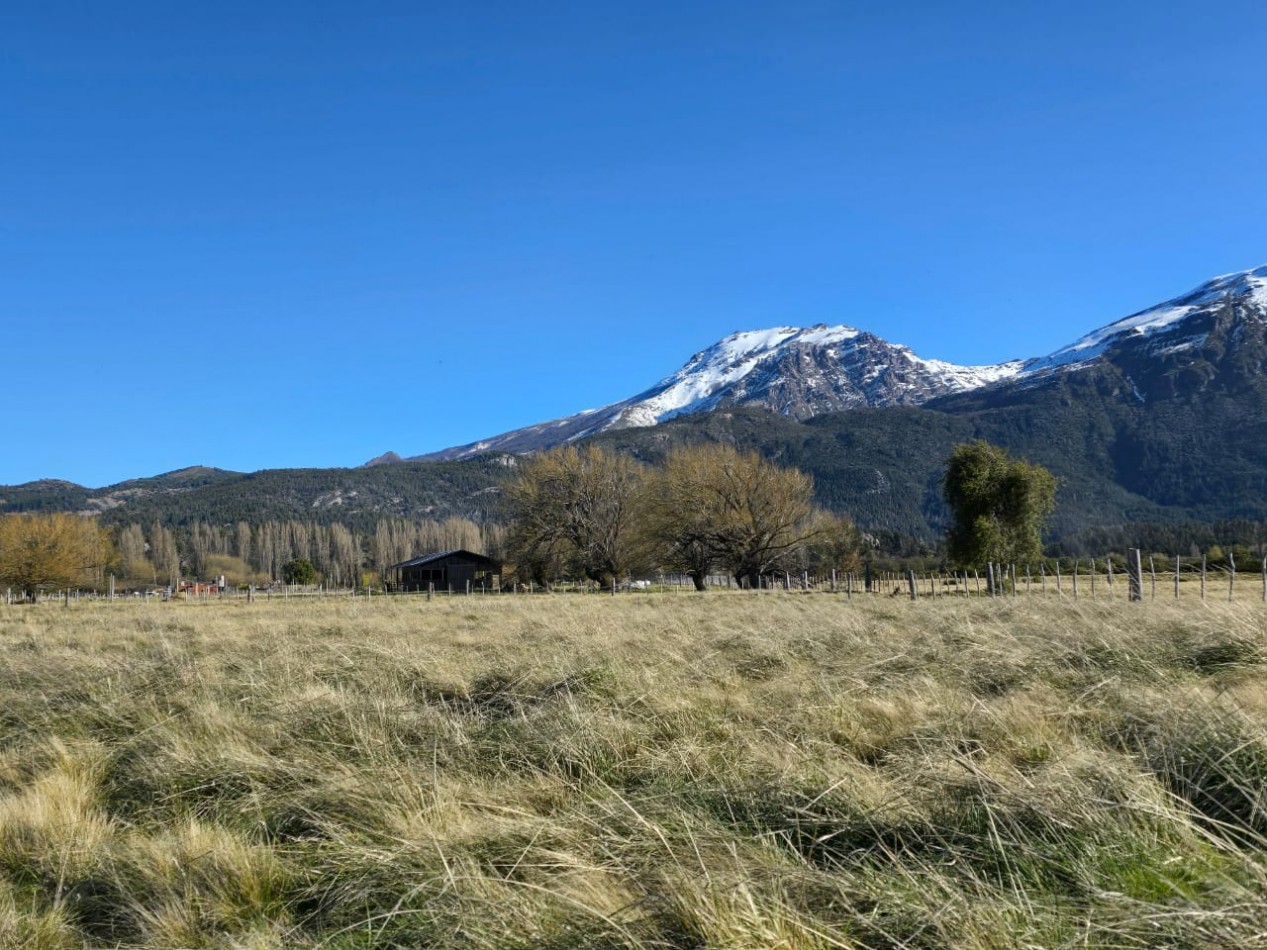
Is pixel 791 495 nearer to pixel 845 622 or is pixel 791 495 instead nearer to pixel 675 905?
pixel 845 622

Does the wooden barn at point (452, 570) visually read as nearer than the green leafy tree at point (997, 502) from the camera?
No

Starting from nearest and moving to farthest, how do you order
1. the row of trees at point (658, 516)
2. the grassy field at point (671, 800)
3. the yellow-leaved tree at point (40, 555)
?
the grassy field at point (671, 800), the row of trees at point (658, 516), the yellow-leaved tree at point (40, 555)

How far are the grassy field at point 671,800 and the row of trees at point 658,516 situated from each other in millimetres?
46463

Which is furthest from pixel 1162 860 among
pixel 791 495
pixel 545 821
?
pixel 791 495

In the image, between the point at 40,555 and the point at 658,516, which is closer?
the point at 658,516

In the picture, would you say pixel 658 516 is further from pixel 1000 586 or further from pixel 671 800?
pixel 671 800

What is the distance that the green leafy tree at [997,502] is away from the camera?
4950 centimetres

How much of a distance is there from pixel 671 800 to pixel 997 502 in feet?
165

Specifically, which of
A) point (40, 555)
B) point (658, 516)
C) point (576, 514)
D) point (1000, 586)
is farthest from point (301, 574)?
point (1000, 586)

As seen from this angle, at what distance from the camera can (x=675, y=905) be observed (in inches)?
114

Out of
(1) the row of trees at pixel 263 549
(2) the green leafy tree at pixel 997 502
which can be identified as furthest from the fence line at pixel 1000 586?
(1) the row of trees at pixel 263 549

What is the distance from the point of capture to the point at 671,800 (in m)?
4.18

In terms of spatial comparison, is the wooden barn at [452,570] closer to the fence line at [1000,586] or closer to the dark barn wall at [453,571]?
the dark barn wall at [453,571]

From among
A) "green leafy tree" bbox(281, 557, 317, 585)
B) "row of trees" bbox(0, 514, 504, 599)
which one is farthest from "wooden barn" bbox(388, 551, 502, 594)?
"green leafy tree" bbox(281, 557, 317, 585)
